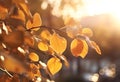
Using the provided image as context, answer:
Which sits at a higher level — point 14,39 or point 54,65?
point 14,39

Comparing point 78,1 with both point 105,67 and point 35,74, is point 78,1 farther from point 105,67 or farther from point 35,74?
point 35,74

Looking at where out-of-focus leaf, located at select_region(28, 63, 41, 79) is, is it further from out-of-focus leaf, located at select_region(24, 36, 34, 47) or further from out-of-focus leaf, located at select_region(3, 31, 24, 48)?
out-of-focus leaf, located at select_region(3, 31, 24, 48)

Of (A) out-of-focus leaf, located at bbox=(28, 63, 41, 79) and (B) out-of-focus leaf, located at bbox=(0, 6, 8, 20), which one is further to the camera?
(A) out-of-focus leaf, located at bbox=(28, 63, 41, 79)

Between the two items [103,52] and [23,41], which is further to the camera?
[103,52]

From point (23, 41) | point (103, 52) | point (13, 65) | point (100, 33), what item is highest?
point (23, 41)

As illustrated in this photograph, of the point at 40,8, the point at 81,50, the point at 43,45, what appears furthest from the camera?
the point at 40,8

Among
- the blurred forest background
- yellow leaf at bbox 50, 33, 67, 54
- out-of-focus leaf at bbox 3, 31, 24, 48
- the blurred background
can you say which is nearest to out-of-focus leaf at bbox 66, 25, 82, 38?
yellow leaf at bbox 50, 33, 67, 54

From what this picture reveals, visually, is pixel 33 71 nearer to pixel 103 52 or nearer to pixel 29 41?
pixel 29 41

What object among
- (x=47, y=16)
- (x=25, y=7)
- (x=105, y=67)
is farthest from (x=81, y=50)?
(x=105, y=67)

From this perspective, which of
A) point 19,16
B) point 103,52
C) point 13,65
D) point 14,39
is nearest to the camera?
point 14,39

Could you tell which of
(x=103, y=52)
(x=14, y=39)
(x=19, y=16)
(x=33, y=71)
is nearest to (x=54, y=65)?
(x=33, y=71)

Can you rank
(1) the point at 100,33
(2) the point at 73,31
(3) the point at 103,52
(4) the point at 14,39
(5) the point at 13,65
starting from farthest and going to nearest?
(3) the point at 103,52, (1) the point at 100,33, (2) the point at 73,31, (5) the point at 13,65, (4) the point at 14,39
